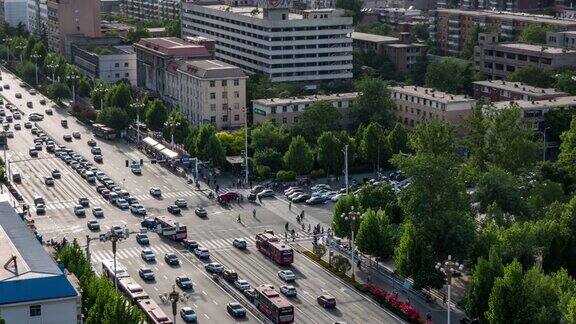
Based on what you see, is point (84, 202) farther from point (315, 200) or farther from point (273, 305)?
point (273, 305)

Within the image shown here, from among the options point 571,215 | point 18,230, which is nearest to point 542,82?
point 571,215

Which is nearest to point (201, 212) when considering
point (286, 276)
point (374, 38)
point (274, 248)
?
point (274, 248)

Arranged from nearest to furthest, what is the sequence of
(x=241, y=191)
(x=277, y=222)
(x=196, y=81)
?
1. (x=277, y=222)
2. (x=241, y=191)
3. (x=196, y=81)

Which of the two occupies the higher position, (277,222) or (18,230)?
(18,230)

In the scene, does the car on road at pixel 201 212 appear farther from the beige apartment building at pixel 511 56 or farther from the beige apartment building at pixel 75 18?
the beige apartment building at pixel 75 18

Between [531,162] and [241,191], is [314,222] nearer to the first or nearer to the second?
[241,191]

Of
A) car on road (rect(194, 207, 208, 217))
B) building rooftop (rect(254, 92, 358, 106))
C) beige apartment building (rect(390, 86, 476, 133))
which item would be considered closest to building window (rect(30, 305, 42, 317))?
car on road (rect(194, 207, 208, 217))

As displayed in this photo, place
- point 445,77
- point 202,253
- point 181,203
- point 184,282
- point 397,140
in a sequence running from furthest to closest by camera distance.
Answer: point 445,77 → point 397,140 → point 181,203 → point 202,253 → point 184,282
